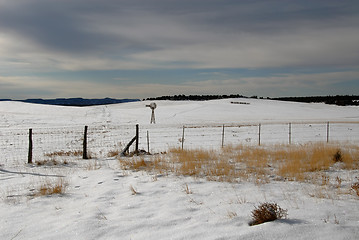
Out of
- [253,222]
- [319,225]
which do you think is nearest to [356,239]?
[319,225]

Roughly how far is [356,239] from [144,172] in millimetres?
6056

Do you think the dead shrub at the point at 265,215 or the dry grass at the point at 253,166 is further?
Result: the dry grass at the point at 253,166

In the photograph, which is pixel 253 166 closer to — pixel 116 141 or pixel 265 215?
pixel 265 215

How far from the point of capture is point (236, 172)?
822 centimetres

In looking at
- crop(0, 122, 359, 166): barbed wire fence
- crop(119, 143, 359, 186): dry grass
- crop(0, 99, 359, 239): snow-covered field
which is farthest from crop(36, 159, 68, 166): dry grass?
crop(119, 143, 359, 186): dry grass

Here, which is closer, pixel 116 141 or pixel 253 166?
pixel 253 166

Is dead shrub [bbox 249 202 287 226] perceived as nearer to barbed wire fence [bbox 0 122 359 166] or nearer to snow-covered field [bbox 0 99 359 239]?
snow-covered field [bbox 0 99 359 239]

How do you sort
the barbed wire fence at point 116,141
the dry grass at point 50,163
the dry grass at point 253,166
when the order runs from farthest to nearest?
the barbed wire fence at point 116,141
the dry grass at point 50,163
the dry grass at point 253,166

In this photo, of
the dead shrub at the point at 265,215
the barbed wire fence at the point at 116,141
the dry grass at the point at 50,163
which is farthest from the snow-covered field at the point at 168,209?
the barbed wire fence at the point at 116,141

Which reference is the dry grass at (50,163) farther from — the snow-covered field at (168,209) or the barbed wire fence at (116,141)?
the snow-covered field at (168,209)

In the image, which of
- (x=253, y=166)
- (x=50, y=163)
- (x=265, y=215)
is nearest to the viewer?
(x=265, y=215)

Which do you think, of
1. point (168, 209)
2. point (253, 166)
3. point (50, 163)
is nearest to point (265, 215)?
point (168, 209)

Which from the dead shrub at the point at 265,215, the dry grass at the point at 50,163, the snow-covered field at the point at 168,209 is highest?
the dead shrub at the point at 265,215

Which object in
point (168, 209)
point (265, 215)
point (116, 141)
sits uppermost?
point (265, 215)
